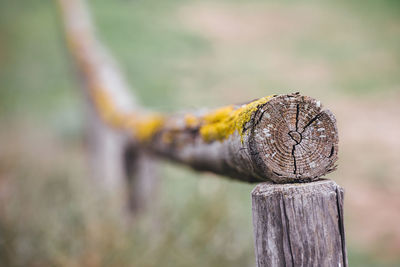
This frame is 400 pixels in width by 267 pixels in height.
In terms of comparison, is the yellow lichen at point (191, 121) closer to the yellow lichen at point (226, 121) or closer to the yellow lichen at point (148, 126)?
the yellow lichen at point (226, 121)

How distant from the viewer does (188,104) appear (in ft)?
32.4

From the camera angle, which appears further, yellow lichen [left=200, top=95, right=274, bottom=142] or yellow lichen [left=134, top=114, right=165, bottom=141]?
yellow lichen [left=134, top=114, right=165, bottom=141]

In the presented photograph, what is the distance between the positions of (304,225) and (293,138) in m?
0.28

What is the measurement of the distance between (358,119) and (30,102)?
8.20 metres

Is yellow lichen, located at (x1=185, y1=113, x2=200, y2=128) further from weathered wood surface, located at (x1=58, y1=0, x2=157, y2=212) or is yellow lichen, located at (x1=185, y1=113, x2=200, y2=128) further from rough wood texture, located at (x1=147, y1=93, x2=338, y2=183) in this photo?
weathered wood surface, located at (x1=58, y1=0, x2=157, y2=212)

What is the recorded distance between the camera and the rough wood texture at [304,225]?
49.4 inches

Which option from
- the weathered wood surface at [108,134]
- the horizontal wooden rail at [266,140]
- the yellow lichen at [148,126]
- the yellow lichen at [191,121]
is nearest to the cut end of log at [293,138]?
the horizontal wooden rail at [266,140]

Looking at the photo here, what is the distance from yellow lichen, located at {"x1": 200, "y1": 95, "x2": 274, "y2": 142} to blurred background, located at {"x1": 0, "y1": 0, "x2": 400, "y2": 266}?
4.64ft

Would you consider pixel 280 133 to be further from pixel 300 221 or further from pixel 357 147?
pixel 357 147

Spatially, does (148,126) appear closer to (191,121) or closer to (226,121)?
(191,121)

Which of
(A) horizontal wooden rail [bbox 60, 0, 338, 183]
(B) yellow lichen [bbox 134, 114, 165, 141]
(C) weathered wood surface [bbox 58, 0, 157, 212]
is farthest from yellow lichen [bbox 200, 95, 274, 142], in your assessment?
(C) weathered wood surface [bbox 58, 0, 157, 212]

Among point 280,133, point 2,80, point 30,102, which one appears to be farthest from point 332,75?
point 280,133

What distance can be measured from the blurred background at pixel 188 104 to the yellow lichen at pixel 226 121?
1.41m

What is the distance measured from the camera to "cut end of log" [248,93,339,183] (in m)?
1.29
